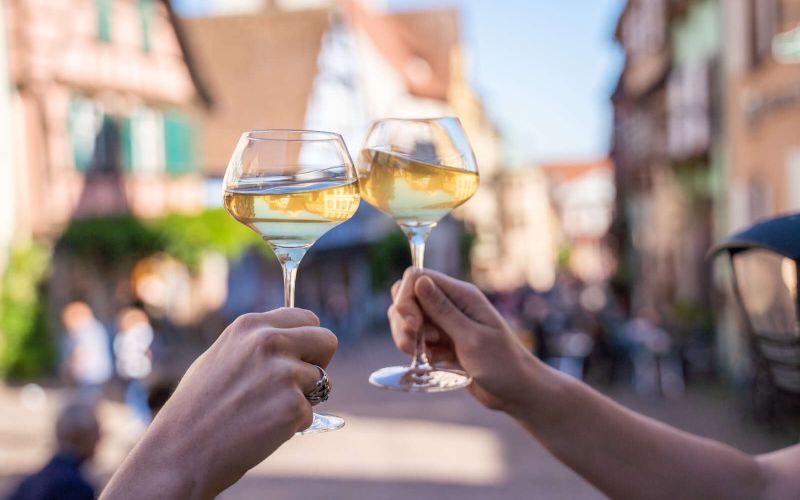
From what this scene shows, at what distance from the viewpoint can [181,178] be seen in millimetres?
19859

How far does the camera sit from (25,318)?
51.1ft

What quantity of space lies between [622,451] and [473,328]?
383mm

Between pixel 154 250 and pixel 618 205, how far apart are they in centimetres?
1950

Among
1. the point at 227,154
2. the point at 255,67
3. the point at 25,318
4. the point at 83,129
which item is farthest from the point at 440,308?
the point at 255,67

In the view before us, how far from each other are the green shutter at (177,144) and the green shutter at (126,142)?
1.22 meters

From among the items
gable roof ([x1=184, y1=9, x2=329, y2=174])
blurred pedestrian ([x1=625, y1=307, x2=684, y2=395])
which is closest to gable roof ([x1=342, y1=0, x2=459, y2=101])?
gable roof ([x1=184, y1=9, x2=329, y2=174])

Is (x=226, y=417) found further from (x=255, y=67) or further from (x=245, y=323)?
(x=255, y=67)

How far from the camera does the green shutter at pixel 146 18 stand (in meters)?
19.1

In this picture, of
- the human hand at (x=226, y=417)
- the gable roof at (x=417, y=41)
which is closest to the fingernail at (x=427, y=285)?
the human hand at (x=226, y=417)

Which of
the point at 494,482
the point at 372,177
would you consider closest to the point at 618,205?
the point at 494,482

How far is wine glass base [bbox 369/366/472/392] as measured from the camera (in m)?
1.79

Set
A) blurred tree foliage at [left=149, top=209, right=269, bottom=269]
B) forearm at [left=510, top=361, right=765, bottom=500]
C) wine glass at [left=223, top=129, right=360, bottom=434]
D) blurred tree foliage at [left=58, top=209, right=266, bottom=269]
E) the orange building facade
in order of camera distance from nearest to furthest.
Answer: wine glass at [left=223, top=129, right=360, bottom=434] < forearm at [left=510, top=361, right=765, bottom=500] < the orange building facade < blurred tree foliage at [left=58, top=209, right=266, bottom=269] < blurred tree foliage at [left=149, top=209, right=269, bottom=269]

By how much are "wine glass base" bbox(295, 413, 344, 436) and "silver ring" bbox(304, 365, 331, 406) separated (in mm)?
149

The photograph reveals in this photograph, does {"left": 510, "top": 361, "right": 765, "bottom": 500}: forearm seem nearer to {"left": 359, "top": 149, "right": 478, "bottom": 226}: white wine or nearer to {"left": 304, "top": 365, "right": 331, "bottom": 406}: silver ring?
{"left": 359, "top": 149, "right": 478, "bottom": 226}: white wine
